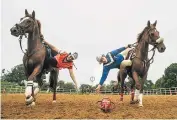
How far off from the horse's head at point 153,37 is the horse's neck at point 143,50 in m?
0.16

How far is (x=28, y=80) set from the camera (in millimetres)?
13438

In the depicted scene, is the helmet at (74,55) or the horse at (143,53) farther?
the helmet at (74,55)

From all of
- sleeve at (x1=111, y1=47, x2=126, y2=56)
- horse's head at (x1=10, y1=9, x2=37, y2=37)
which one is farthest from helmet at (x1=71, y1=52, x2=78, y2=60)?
horse's head at (x1=10, y1=9, x2=37, y2=37)

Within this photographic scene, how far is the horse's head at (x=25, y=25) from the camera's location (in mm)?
13664

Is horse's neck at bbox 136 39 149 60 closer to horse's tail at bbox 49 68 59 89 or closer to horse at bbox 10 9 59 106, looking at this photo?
horse's tail at bbox 49 68 59 89

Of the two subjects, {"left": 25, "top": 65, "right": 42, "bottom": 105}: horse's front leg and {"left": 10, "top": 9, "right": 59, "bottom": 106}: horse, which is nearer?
{"left": 25, "top": 65, "right": 42, "bottom": 105}: horse's front leg

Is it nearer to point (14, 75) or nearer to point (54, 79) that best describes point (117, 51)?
point (54, 79)

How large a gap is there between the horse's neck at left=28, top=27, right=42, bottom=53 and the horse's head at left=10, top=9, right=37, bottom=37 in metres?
0.18

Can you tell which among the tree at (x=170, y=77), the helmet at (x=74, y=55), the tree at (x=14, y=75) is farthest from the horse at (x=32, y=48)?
the tree at (x=14, y=75)

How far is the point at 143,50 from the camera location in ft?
50.3

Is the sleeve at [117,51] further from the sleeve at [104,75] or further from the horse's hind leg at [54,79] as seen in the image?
the horse's hind leg at [54,79]

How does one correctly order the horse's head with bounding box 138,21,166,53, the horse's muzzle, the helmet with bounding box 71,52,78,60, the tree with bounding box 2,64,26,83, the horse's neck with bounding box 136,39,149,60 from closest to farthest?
the horse's muzzle
the horse's head with bounding box 138,21,166,53
the horse's neck with bounding box 136,39,149,60
the helmet with bounding box 71,52,78,60
the tree with bounding box 2,64,26,83

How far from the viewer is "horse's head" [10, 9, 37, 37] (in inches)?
538

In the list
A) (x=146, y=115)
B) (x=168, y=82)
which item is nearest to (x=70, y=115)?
(x=146, y=115)
